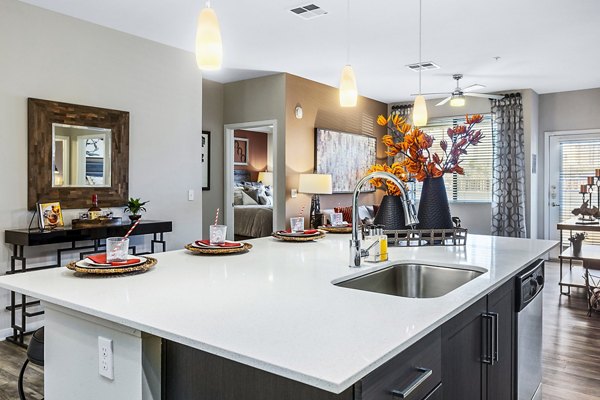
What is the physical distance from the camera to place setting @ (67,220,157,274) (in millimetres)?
1637

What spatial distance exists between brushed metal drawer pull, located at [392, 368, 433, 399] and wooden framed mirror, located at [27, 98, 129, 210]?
3.52m

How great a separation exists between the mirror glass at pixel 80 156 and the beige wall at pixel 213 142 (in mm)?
2297

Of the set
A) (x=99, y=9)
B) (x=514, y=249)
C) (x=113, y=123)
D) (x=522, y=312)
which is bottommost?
(x=522, y=312)

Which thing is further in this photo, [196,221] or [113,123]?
[196,221]

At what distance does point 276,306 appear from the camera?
127cm

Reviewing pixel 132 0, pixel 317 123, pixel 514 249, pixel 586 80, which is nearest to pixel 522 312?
pixel 514 249

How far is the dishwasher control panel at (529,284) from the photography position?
1.97 metres

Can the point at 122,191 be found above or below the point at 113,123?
below

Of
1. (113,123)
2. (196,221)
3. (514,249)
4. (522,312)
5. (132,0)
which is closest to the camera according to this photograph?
(522,312)

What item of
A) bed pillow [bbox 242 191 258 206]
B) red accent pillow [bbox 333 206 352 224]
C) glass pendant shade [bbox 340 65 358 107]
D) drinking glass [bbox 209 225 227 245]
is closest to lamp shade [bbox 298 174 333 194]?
red accent pillow [bbox 333 206 352 224]

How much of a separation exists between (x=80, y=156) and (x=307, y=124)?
3.17 m

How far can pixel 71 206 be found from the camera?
3.97m

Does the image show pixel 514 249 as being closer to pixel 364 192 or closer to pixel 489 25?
pixel 489 25

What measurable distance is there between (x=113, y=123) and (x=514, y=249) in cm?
347
